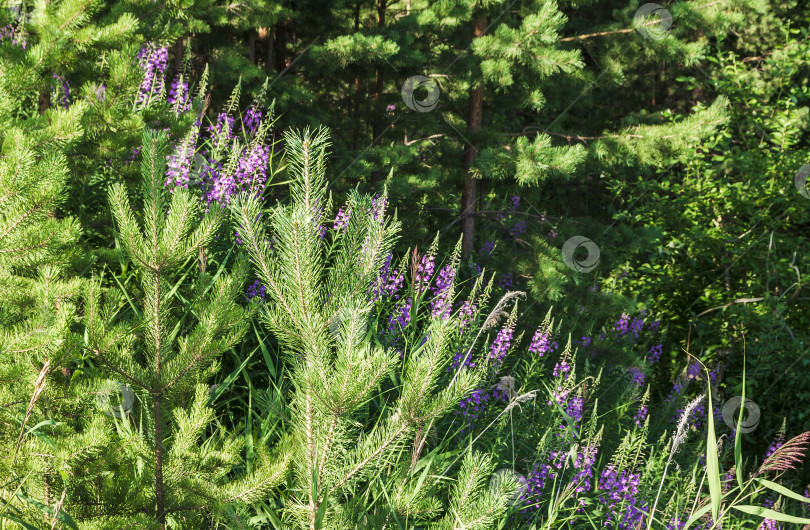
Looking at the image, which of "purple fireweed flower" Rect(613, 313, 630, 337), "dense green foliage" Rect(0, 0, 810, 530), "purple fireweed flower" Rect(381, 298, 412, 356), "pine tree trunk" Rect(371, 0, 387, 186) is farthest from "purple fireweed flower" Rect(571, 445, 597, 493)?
"pine tree trunk" Rect(371, 0, 387, 186)

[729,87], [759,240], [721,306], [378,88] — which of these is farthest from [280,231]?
[729,87]

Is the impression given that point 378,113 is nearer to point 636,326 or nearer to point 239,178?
point 239,178

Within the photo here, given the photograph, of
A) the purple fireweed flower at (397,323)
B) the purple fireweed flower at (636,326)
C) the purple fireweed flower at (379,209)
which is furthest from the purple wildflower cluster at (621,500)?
the purple fireweed flower at (636,326)

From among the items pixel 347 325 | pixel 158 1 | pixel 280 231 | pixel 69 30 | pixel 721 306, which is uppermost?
pixel 158 1

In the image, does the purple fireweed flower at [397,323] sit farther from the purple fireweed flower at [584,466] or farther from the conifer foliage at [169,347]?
the conifer foliage at [169,347]

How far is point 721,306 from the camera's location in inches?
227

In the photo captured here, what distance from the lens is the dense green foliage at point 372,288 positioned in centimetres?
157

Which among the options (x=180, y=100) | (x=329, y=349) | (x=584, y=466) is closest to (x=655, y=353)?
(x=584, y=466)

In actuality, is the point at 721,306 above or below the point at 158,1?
below

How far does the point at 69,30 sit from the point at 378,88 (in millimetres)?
3521

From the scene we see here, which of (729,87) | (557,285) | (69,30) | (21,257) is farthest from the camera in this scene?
(729,87)

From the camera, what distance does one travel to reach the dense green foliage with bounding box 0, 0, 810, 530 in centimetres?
157

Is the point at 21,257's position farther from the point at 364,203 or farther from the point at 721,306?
the point at 721,306

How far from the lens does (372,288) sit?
2.84m
